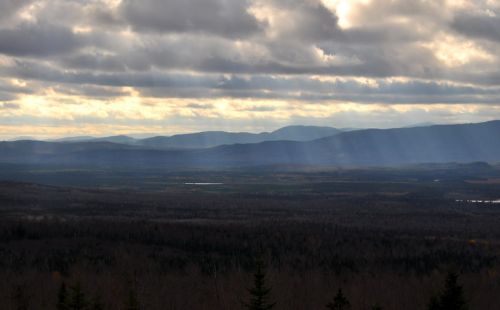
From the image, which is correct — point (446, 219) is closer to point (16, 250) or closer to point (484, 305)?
point (484, 305)

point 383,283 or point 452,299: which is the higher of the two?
point 452,299

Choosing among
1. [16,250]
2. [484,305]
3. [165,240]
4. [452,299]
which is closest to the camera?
[452,299]

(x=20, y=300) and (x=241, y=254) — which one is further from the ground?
(x=20, y=300)

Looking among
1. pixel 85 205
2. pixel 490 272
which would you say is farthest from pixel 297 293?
pixel 85 205

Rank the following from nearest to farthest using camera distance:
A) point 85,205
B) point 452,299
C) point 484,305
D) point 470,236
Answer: point 452,299
point 484,305
point 470,236
point 85,205

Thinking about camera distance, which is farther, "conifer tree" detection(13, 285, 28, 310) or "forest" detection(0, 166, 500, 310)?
"forest" detection(0, 166, 500, 310)

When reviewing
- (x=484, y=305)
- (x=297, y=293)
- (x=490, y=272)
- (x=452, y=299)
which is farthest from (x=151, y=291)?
(x=452, y=299)

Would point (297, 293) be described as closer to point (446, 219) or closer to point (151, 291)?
point (151, 291)

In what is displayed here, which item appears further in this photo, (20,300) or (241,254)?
(241,254)

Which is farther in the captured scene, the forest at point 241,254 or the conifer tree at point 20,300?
the forest at point 241,254

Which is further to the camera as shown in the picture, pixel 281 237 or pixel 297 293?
pixel 281 237
